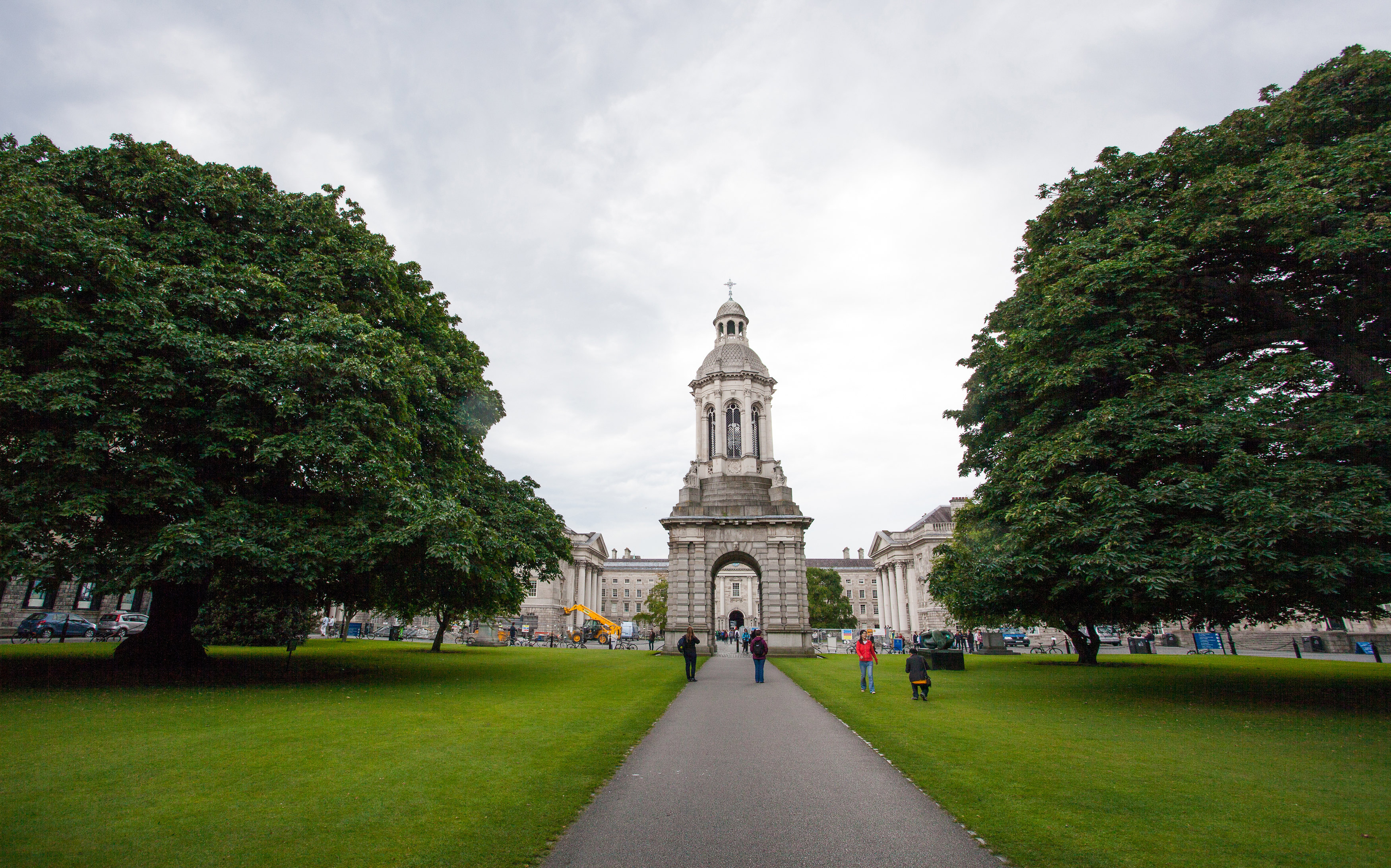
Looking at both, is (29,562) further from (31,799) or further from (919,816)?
(919,816)

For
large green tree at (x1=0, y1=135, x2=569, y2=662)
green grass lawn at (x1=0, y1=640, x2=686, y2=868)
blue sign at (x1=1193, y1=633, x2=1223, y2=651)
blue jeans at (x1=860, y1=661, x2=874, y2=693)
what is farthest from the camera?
blue sign at (x1=1193, y1=633, x2=1223, y2=651)

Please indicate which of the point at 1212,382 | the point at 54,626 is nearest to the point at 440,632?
the point at 54,626

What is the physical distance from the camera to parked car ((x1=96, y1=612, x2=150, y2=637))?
126ft

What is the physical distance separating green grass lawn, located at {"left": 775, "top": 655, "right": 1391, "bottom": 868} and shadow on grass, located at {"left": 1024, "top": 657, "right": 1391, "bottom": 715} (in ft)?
0.36

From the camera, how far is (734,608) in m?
111

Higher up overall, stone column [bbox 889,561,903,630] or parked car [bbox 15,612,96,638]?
stone column [bbox 889,561,903,630]

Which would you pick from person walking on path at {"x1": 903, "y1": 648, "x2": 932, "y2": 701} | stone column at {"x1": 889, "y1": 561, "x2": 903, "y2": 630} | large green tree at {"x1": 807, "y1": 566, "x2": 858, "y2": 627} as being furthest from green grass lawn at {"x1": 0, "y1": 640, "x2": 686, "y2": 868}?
stone column at {"x1": 889, "y1": 561, "x2": 903, "y2": 630}

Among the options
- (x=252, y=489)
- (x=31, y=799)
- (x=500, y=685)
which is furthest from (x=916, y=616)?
(x=31, y=799)

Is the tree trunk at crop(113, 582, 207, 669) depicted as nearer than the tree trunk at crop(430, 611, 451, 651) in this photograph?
Yes

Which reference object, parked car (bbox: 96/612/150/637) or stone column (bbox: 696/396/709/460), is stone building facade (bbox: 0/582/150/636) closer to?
parked car (bbox: 96/612/150/637)

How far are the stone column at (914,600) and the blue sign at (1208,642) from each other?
131ft

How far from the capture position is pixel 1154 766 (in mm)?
8992

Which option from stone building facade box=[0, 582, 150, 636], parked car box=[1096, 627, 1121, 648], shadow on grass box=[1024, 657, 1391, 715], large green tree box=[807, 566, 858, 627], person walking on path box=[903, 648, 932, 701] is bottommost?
shadow on grass box=[1024, 657, 1391, 715]

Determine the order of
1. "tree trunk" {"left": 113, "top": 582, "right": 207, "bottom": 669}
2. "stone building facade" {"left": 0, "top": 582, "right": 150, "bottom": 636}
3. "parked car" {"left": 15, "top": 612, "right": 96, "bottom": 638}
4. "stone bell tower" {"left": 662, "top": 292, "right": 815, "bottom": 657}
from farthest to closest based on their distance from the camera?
"stone building facade" {"left": 0, "top": 582, "right": 150, "bottom": 636} < "stone bell tower" {"left": 662, "top": 292, "right": 815, "bottom": 657} < "parked car" {"left": 15, "top": 612, "right": 96, "bottom": 638} < "tree trunk" {"left": 113, "top": 582, "right": 207, "bottom": 669}
